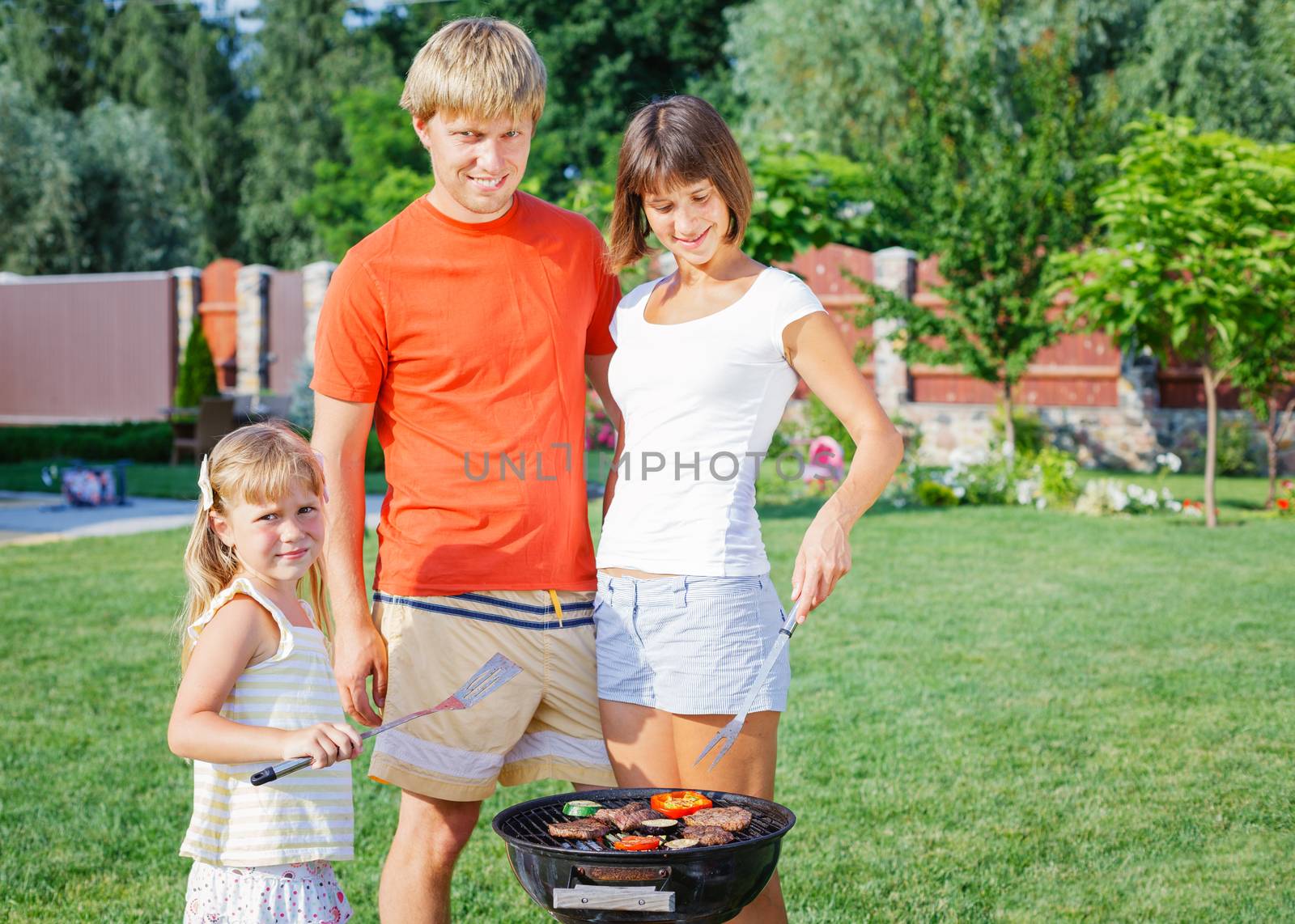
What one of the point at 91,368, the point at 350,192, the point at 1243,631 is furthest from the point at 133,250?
the point at 1243,631

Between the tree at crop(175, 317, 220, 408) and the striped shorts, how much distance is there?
16679mm

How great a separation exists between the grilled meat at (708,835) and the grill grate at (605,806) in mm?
12

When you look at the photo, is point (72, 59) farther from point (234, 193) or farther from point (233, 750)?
point (233, 750)

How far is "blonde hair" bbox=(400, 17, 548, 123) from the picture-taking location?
7.47 feet

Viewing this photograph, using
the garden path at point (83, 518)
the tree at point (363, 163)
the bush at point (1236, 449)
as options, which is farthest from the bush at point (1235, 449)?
the tree at point (363, 163)

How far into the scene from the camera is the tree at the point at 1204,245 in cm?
999

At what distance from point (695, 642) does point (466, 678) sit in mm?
443

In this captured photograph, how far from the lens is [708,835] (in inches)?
79.1

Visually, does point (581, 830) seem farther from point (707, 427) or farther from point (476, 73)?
point (476, 73)

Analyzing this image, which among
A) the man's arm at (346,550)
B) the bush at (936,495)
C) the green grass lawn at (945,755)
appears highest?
the man's arm at (346,550)

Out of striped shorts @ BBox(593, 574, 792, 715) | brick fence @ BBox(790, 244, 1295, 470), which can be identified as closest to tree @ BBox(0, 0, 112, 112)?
brick fence @ BBox(790, 244, 1295, 470)

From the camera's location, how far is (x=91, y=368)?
21953 mm

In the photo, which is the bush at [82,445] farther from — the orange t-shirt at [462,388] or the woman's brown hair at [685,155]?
the woman's brown hair at [685,155]

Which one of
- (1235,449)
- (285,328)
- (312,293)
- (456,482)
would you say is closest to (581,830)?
(456,482)
